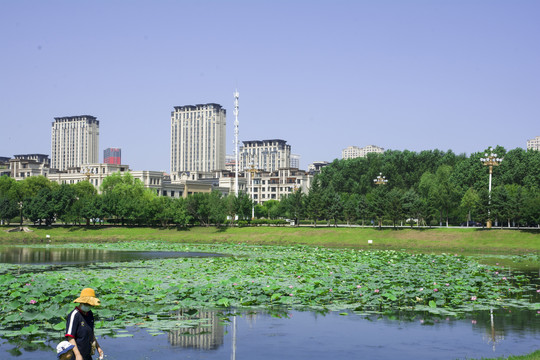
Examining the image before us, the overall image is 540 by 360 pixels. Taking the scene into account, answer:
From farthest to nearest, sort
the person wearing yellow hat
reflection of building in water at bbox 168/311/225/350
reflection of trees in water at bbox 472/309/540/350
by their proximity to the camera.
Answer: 1. reflection of trees in water at bbox 472/309/540/350
2. reflection of building in water at bbox 168/311/225/350
3. the person wearing yellow hat

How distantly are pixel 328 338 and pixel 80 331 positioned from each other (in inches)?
364

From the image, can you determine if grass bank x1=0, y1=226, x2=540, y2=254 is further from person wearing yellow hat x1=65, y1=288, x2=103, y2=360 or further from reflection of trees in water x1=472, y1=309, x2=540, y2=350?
person wearing yellow hat x1=65, y1=288, x2=103, y2=360

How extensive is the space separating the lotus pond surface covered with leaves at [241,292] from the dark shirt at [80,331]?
7.10 meters

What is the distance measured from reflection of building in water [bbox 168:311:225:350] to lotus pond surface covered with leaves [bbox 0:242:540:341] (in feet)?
2.00

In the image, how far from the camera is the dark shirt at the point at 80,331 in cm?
1140

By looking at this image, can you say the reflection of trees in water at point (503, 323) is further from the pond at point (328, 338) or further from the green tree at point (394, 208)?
the green tree at point (394, 208)

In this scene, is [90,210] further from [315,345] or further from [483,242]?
[315,345]

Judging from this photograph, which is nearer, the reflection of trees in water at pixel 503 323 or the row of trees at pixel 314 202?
the reflection of trees in water at pixel 503 323

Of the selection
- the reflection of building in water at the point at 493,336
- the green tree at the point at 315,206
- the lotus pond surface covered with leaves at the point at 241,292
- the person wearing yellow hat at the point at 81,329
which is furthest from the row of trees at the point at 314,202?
the person wearing yellow hat at the point at 81,329

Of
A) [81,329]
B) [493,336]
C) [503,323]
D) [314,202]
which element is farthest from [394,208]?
[81,329]

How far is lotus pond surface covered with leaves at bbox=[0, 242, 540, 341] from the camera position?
20094mm

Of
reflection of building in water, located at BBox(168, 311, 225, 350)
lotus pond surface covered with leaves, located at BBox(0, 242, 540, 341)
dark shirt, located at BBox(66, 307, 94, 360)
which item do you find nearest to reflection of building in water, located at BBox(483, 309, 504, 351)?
lotus pond surface covered with leaves, located at BBox(0, 242, 540, 341)

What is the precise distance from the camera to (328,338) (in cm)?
1866

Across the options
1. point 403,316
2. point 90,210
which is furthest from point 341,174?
point 403,316
